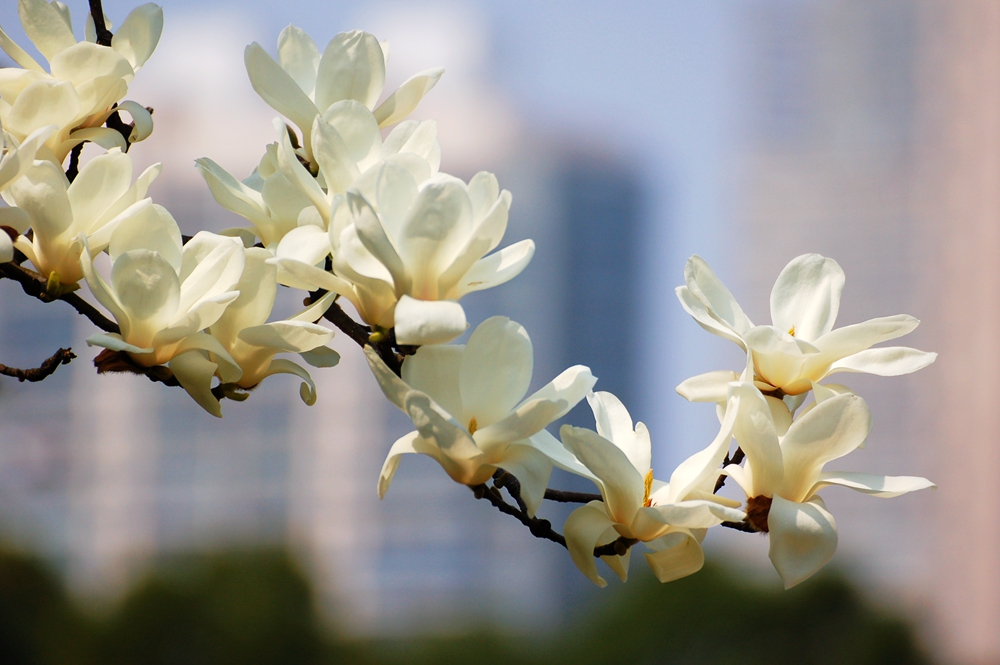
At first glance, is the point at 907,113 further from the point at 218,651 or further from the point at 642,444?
the point at 642,444

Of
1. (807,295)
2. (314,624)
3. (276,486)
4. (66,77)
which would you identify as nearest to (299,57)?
(66,77)

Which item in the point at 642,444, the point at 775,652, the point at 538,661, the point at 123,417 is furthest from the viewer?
the point at 123,417

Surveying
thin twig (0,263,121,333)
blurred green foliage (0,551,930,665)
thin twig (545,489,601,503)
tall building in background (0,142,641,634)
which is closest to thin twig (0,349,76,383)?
thin twig (0,263,121,333)

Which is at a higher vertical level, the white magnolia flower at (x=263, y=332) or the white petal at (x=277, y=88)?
the white petal at (x=277, y=88)

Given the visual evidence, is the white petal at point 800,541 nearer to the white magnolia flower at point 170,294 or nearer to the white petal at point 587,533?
the white petal at point 587,533

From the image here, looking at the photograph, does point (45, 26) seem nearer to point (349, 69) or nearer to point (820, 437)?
point (349, 69)

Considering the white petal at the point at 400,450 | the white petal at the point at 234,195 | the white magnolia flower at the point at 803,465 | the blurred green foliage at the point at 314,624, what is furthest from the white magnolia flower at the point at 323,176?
the blurred green foliage at the point at 314,624

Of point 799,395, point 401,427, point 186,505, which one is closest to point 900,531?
point 401,427
